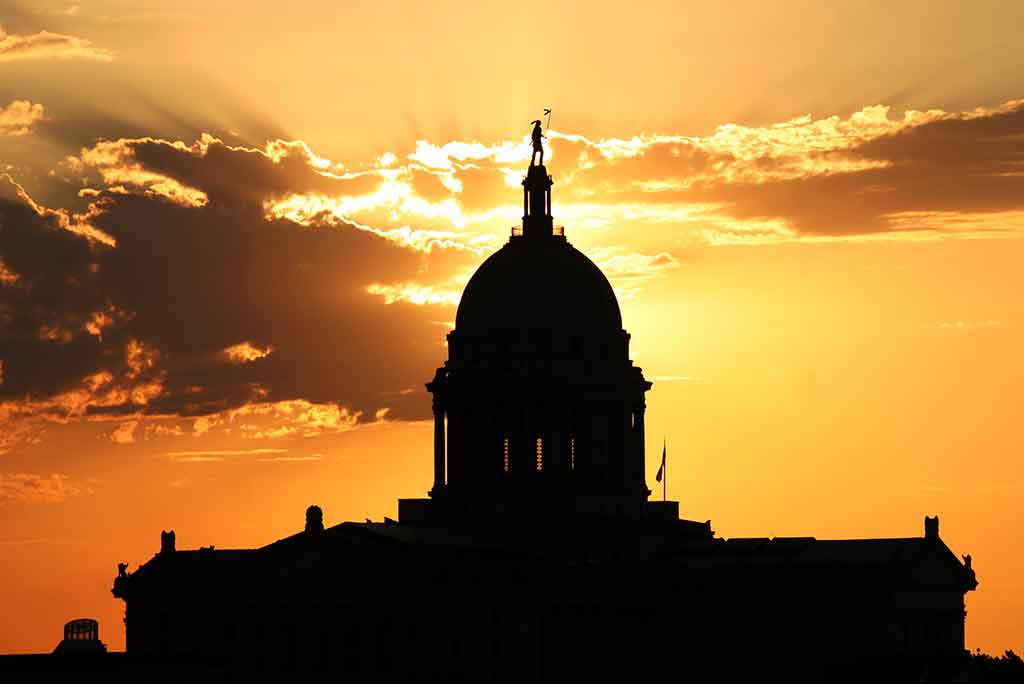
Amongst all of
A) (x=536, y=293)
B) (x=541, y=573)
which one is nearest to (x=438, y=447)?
(x=536, y=293)

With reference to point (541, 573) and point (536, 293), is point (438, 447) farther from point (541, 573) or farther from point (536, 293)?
point (541, 573)

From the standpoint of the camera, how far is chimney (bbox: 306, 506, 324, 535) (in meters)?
156

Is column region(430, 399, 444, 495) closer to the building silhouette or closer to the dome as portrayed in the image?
the building silhouette

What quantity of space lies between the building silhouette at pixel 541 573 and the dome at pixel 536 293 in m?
0.10

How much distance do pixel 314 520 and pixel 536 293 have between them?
56.4 feet

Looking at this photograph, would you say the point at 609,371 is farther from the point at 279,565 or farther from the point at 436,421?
the point at 279,565

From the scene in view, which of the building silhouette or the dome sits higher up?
the dome

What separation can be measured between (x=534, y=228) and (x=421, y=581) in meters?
20.4

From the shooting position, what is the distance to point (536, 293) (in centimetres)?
16475

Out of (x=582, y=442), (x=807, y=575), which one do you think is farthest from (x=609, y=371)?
(x=807, y=575)

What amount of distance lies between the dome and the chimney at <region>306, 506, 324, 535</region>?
14791 millimetres

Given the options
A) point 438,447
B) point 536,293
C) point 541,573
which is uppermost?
point 536,293

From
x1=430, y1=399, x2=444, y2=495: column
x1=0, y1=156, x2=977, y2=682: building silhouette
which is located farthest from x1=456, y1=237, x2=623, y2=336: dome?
x1=430, y1=399, x2=444, y2=495: column

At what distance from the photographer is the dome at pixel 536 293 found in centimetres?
16488
